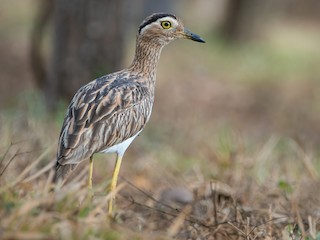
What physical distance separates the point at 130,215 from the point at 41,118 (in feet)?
10.3

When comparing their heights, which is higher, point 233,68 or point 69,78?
point 69,78

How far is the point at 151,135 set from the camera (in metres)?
9.24

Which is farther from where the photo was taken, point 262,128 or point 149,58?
point 262,128

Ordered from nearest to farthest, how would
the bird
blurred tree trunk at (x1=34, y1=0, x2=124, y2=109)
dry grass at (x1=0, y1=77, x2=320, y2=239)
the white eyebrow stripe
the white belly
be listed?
dry grass at (x1=0, y1=77, x2=320, y2=239), the bird, the white belly, the white eyebrow stripe, blurred tree trunk at (x1=34, y1=0, x2=124, y2=109)

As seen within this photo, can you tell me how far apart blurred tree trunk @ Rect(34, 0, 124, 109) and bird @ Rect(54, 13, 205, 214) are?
8.45 ft

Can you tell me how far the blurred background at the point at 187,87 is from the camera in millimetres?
7332

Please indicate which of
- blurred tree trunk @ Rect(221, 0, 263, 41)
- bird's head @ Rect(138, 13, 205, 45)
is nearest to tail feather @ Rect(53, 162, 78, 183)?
bird's head @ Rect(138, 13, 205, 45)

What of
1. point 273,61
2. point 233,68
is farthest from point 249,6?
point 233,68

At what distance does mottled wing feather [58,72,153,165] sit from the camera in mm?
5102

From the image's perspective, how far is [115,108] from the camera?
5500mm

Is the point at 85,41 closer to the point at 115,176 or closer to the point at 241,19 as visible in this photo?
the point at 115,176

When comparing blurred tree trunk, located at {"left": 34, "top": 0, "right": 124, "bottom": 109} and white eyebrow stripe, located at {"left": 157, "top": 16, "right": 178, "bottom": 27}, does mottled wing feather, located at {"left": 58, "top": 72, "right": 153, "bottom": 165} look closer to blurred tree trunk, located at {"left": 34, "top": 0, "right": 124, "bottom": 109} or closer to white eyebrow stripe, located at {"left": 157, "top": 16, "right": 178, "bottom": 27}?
white eyebrow stripe, located at {"left": 157, "top": 16, "right": 178, "bottom": 27}

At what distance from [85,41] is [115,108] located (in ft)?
11.2

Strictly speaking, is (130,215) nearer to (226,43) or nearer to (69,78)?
(69,78)
